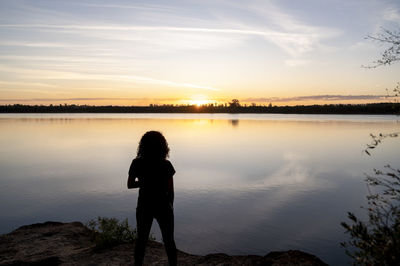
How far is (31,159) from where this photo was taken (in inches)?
1156

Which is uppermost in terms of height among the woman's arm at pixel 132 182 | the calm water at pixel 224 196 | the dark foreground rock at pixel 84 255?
the woman's arm at pixel 132 182

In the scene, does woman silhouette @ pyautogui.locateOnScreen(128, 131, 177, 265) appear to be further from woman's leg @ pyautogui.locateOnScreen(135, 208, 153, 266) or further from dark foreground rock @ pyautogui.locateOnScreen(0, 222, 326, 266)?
dark foreground rock @ pyautogui.locateOnScreen(0, 222, 326, 266)

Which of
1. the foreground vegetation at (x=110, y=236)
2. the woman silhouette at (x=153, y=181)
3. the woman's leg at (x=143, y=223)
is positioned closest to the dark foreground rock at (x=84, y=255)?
the foreground vegetation at (x=110, y=236)

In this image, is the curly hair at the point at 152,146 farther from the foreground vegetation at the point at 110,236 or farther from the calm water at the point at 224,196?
the calm water at the point at 224,196

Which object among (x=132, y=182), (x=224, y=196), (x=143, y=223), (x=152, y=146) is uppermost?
(x=152, y=146)

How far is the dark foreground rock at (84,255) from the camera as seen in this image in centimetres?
740

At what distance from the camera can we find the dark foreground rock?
7398 mm

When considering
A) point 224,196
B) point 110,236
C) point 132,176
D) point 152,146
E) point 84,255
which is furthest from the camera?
point 224,196

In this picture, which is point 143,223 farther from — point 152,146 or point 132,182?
point 152,146

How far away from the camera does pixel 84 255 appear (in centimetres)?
793

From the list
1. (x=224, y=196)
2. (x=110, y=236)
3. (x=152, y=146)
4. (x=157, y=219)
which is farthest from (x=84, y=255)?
(x=224, y=196)

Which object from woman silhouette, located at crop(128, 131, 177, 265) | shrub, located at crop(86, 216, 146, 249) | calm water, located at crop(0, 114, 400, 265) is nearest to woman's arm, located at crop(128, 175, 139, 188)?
woman silhouette, located at crop(128, 131, 177, 265)

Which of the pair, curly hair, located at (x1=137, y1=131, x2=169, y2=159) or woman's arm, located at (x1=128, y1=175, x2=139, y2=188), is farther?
woman's arm, located at (x1=128, y1=175, x2=139, y2=188)

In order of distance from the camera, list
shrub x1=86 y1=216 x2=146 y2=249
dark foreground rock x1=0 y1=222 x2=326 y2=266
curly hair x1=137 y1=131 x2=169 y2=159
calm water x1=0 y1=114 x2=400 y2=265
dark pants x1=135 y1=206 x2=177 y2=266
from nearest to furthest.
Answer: curly hair x1=137 y1=131 x2=169 y2=159 < dark pants x1=135 y1=206 x2=177 y2=266 < dark foreground rock x1=0 y1=222 x2=326 y2=266 < shrub x1=86 y1=216 x2=146 y2=249 < calm water x1=0 y1=114 x2=400 y2=265
